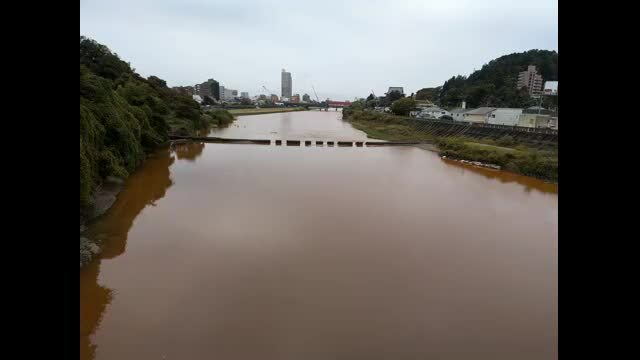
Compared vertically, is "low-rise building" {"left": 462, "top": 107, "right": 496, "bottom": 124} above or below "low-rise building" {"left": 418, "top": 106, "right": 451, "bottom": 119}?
below

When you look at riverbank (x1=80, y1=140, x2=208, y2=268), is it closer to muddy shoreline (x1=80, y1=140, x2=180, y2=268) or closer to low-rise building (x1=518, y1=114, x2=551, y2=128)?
muddy shoreline (x1=80, y1=140, x2=180, y2=268)

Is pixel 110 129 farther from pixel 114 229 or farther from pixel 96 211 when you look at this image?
pixel 114 229

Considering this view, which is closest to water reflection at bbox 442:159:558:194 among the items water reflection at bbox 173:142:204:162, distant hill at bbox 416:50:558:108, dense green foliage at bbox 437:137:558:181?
dense green foliage at bbox 437:137:558:181

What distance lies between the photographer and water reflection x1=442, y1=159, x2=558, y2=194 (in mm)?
15297

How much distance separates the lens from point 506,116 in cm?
3078

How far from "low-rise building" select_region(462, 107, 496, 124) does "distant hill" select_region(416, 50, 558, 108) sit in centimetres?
723

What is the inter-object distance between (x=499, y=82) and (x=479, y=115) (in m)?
17.7

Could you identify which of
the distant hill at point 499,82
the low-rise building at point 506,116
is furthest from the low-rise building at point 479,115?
the distant hill at point 499,82

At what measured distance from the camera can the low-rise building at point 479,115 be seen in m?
32.5

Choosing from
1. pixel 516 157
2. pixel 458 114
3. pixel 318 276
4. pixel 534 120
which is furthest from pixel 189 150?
pixel 458 114

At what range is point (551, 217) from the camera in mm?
11312

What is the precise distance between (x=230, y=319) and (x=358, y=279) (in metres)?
2.39
